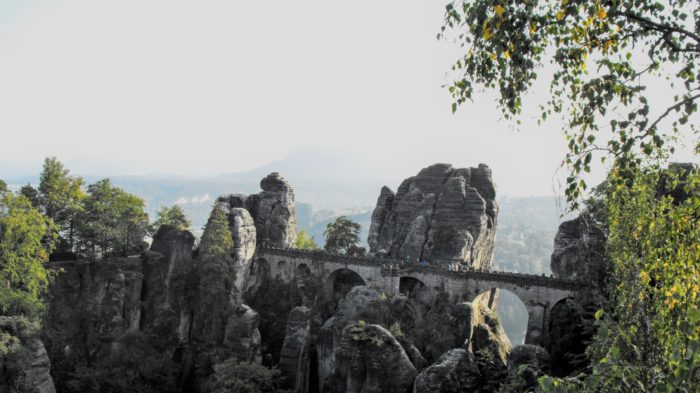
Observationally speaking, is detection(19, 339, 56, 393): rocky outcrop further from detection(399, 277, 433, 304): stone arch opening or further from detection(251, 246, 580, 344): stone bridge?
detection(399, 277, 433, 304): stone arch opening

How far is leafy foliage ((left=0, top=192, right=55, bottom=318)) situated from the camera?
31469 millimetres

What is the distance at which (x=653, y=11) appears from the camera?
7.49 meters

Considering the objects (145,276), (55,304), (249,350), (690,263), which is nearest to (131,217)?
(145,276)

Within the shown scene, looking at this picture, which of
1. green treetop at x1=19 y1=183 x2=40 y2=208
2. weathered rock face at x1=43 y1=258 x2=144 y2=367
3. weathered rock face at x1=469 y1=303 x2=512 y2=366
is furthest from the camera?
green treetop at x1=19 y1=183 x2=40 y2=208

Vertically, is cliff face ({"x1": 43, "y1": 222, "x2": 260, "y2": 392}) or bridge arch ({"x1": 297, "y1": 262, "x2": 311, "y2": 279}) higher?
bridge arch ({"x1": 297, "y1": 262, "x2": 311, "y2": 279})

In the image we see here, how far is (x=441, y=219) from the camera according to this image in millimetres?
51281

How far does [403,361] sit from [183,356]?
927 inches

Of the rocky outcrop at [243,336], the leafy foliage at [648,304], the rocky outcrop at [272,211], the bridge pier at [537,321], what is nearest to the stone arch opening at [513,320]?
the rocky outcrop at [272,211]

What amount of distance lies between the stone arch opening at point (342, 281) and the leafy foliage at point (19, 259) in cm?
2514

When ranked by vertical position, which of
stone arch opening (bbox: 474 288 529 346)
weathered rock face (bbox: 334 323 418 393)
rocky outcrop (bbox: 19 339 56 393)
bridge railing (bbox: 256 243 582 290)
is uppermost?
bridge railing (bbox: 256 243 582 290)

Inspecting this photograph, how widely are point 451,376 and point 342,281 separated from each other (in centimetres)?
3125

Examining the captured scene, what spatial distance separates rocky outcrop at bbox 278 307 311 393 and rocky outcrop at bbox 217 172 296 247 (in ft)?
55.0

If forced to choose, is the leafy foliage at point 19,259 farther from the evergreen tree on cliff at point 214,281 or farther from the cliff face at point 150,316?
the evergreen tree on cliff at point 214,281

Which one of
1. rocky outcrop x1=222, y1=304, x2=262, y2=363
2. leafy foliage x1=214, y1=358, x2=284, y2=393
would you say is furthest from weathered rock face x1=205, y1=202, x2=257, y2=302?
leafy foliage x1=214, y1=358, x2=284, y2=393
